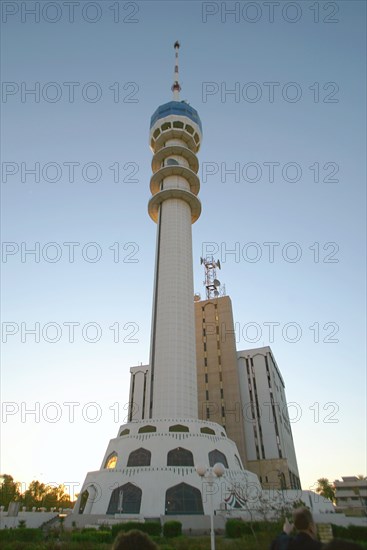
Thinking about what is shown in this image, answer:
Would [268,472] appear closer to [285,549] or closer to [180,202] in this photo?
[180,202]

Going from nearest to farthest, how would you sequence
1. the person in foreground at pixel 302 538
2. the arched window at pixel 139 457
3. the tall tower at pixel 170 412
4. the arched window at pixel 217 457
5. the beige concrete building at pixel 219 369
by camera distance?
the person in foreground at pixel 302 538, the tall tower at pixel 170 412, the arched window at pixel 139 457, the arched window at pixel 217 457, the beige concrete building at pixel 219 369

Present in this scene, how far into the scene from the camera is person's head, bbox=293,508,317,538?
634cm

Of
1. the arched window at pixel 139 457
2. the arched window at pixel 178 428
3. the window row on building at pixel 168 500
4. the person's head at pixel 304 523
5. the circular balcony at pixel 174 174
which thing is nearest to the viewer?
the person's head at pixel 304 523

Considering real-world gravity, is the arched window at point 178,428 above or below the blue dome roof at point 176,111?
below

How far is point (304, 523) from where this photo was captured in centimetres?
646

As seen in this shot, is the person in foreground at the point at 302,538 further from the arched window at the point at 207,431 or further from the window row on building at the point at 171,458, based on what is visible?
the arched window at the point at 207,431

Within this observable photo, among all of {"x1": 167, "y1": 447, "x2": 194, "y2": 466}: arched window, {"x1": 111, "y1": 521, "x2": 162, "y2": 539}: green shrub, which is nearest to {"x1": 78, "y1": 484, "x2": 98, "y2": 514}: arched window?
{"x1": 167, "y1": 447, "x2": 194, "y2": 466}: arched window

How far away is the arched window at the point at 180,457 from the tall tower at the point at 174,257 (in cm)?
624

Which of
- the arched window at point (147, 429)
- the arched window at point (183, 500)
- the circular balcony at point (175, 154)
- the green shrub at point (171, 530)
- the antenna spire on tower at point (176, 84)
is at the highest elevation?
the antenna spire on tower at point (176, 84)

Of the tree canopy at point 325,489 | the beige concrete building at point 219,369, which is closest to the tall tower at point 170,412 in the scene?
the beige concrete building at point 219,369

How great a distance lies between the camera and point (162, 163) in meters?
73.6

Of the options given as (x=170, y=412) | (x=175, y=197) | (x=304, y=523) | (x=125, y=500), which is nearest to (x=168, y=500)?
(x=125, y=500)

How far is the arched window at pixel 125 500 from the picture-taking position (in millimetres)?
37944

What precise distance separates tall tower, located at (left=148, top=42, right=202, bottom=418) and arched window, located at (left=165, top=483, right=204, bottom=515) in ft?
35.9
